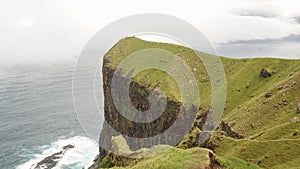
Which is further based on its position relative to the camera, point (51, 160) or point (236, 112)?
point (51, 160)

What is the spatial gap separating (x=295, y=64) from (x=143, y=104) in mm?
52752

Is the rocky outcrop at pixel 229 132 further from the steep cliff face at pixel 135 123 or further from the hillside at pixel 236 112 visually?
the steep cliff face at pixel 135 123

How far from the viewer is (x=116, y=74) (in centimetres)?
12825

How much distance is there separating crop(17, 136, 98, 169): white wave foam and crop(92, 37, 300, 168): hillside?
33.2ft

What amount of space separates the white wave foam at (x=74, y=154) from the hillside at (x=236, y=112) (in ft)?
33.2

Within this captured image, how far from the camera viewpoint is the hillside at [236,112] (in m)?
36.3

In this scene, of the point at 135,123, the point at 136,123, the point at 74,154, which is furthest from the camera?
the point at 74,154

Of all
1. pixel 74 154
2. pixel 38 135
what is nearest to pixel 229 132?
pixel 74 154

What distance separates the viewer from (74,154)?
137 meters

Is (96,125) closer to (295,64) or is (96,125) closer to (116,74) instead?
(116,74)

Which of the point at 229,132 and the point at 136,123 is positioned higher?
the point at 229,132

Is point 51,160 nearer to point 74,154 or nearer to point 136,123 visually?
point 74,154

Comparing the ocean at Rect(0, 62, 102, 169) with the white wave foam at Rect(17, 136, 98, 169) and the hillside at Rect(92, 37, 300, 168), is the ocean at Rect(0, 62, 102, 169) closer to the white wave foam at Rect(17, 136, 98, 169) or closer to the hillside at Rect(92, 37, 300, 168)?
the white wave foam at Rect(17, 136, 98, 169)

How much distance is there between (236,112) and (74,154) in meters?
79.2
